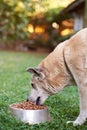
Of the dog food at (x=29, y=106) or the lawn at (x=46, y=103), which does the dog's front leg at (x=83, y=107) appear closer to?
the lawn at (x=46, y=103)

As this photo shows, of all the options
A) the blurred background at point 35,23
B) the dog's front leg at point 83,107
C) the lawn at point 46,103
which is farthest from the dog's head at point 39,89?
the blurred background at point 35,23

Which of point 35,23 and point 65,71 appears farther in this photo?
point 35,23

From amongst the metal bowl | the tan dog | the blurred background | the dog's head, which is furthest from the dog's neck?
the blurred background

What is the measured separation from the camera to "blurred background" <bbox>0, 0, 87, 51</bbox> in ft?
87.9

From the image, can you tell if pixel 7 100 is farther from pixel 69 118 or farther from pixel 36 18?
pixel 36 18

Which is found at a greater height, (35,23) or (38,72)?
(38,72)

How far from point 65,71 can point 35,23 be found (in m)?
24.4

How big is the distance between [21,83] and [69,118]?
156 inches

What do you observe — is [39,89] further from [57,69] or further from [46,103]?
[46,103]

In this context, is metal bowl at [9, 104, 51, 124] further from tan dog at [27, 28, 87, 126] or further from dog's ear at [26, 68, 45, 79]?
dog's ear at [26, 68, 45, 79]

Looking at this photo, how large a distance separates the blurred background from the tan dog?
59.2 ft

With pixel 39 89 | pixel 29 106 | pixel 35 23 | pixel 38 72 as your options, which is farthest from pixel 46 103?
pixel 35 23

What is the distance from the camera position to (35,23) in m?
30.5

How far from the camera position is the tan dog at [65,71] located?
6.05 metres
